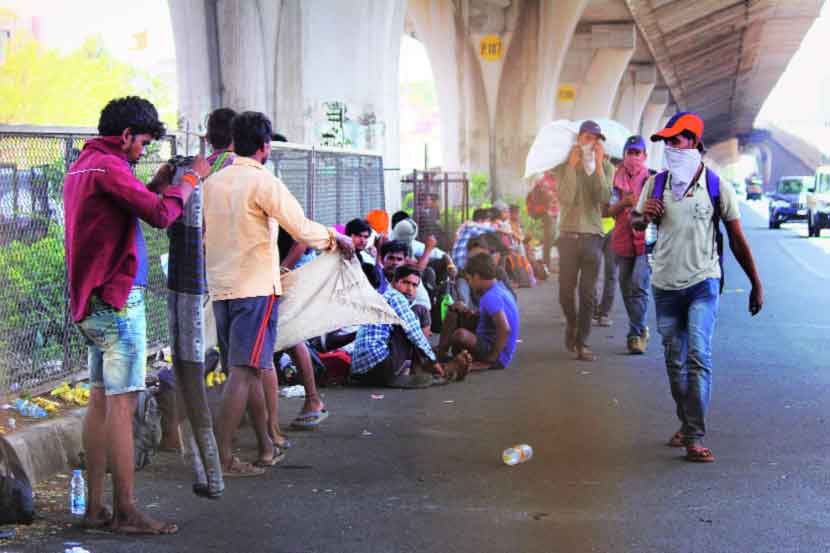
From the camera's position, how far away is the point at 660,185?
7297mm

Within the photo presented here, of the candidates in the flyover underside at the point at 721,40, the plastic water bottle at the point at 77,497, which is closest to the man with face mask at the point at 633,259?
the plastic water bottle at the point at 77,497

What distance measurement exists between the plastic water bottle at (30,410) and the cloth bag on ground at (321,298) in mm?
1516

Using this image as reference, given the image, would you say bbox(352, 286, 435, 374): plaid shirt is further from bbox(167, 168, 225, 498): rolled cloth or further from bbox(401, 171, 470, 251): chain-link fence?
bbox(401, 171, 470, 251): chain-link fence

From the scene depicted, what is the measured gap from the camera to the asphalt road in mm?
5348

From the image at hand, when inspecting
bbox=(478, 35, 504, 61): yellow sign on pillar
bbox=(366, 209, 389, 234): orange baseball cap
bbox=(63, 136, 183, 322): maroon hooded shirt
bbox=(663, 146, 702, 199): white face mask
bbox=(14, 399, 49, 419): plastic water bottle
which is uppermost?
bbox=(478, 35, 504, 61): yellow sign on pillar

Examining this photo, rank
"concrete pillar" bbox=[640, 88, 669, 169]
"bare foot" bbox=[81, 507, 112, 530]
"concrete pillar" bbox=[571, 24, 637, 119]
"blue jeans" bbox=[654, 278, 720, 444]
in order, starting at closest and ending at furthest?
"bare foot" bbox=[81, 507, 112, 530], "blue jeans" bbox=[654, 278, 720, 444], "concrete pillar" bbox=[571, 24, 637, 119], "concrete pillar" bbox=[640, 88, 669, 169]

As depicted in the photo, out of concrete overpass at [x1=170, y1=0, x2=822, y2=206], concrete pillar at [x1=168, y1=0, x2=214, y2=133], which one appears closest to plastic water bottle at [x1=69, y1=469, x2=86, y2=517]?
concrete pillar at [x1=168, y1=0, x2=214, y2=133]

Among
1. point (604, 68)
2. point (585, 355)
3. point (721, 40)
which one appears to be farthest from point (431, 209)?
point (721, 40)

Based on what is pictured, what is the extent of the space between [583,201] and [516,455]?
4.92 m

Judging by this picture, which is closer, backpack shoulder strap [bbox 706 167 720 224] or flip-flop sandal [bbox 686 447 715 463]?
flip-flop sandal [bbox 686 447 715 463]

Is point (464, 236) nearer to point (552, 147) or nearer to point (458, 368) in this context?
point (552, 147)

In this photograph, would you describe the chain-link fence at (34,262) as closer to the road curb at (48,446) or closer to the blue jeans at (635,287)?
the road curb at (48,446)

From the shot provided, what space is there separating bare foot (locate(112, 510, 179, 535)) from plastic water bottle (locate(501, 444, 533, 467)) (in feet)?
6.97

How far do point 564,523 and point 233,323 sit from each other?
207cm
